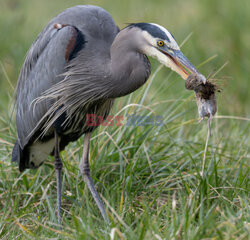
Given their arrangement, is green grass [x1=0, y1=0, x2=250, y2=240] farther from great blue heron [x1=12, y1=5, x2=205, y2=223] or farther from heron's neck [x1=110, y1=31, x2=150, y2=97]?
heron's neck [x1=110, y1=31, x2=150, y2=97]

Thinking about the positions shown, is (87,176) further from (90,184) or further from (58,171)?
(58,171)

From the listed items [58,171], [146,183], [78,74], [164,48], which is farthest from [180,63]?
[58,171]

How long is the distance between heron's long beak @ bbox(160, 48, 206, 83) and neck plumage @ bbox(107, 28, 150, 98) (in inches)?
8.1

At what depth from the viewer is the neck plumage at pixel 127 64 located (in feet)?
11.8

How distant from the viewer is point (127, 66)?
3.61 metres

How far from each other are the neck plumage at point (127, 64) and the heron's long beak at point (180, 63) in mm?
205

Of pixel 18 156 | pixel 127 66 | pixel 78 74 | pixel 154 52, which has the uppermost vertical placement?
pixel 154 52

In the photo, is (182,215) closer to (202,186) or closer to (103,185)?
(202,186)

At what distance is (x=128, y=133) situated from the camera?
4.48 meters

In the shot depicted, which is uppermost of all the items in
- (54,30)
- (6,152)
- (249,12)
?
(54,30)

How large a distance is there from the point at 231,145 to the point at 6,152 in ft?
6.84

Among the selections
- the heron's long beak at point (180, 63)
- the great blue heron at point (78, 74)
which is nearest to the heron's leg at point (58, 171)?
the great blue heron at point (78, 74)

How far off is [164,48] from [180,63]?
0.16 metres

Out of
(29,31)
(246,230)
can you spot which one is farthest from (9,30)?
(246,230)
